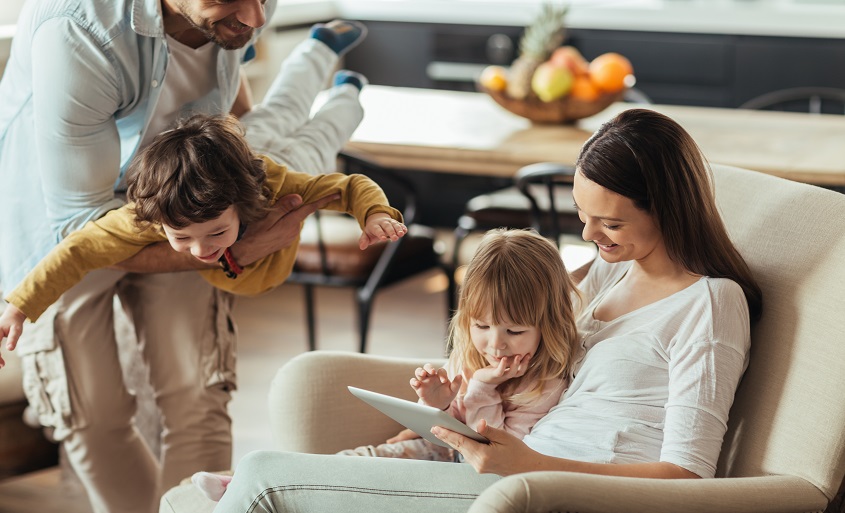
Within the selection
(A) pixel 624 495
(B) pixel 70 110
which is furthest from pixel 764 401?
(B) pixel 70 110

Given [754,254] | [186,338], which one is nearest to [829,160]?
[754,254]

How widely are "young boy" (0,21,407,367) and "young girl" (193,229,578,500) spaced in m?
0.16

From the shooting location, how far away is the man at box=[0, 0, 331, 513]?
174cm

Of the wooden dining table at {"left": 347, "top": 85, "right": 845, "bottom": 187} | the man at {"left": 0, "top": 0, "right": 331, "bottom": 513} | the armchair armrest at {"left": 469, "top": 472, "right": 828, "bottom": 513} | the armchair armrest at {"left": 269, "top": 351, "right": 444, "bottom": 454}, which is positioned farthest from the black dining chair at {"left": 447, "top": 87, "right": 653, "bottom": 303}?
the armchair armrest at {"left": 469, "top": 472, "right": 828, "bottom": 513}

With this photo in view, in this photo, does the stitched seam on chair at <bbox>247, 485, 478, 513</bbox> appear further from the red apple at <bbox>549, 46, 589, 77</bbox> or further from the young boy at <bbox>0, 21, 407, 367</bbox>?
the red apple at <bbox>549, 46, 589, 77</bbox>

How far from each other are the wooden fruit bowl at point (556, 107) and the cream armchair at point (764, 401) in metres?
1.28

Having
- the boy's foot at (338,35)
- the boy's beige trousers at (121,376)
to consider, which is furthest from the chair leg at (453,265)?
the boy's beige trousers at (121,376)

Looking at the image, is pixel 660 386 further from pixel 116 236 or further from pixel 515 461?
pixel 116 236

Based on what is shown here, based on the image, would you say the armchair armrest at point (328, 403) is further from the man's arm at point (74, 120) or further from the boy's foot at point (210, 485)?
the man's arm at point (74, 120)

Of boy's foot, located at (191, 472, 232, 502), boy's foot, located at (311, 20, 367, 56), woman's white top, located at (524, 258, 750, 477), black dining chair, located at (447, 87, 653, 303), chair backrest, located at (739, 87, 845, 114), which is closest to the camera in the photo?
woman's white top, located at (524, 258, 750, 477)

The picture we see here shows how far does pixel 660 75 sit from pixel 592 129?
146cm

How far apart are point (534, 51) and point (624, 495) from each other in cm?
201

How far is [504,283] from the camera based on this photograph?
1.53 metres

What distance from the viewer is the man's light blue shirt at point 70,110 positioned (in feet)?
5.69
